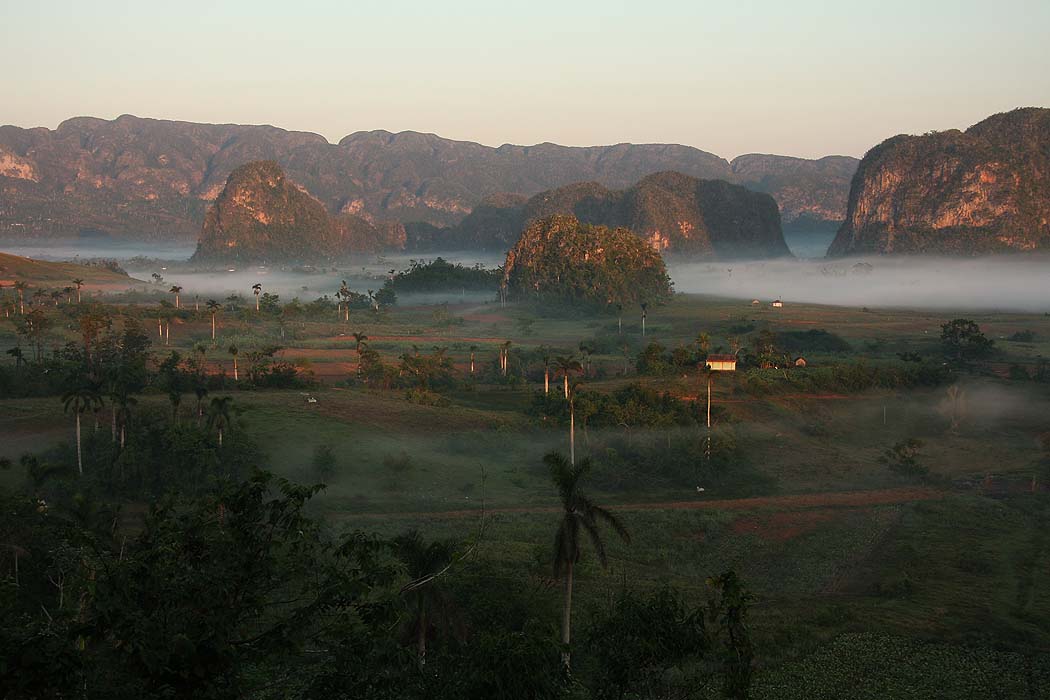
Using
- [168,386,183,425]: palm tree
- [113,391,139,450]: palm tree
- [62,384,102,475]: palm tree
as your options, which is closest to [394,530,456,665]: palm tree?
[113,391,139,450]: palm tree

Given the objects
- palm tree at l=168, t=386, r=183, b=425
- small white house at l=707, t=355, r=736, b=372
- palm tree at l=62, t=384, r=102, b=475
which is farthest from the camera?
small white house at l=707, t=355, r=736, b=372

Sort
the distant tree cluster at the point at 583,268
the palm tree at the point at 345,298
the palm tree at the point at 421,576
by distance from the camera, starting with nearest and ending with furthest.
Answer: the palm tree at the point at 421,576 < the palm tree at the point at 345,298 < the distant tree cluster at the point at 583,268

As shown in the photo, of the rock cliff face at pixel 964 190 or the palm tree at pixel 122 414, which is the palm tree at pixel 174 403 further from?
the rock cliff face at pixel 964 190

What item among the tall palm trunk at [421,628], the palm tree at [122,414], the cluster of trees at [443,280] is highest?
the cluster of trees at [443,280]

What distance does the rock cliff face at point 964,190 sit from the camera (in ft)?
582

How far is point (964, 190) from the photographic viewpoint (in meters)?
179

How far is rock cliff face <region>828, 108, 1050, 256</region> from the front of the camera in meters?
177

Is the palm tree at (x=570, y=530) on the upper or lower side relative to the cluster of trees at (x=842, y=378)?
upper

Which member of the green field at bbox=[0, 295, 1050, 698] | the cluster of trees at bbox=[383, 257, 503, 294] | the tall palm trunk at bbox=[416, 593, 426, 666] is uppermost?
the cluster of trees at bbox=[383, 257, 503, 294]

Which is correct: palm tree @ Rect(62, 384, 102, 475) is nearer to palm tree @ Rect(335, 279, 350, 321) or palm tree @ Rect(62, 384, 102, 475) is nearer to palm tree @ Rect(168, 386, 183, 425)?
palm tree @ Rect(168, 386, 183, 425)

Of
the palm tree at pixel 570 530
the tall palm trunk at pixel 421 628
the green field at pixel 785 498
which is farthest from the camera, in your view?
the green field at pixel 785 498

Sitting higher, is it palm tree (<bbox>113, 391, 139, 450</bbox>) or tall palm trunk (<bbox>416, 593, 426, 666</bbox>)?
palm tree (<bbox>113, 391, 139, 450</bbox>)

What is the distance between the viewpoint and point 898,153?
19362 centimetres

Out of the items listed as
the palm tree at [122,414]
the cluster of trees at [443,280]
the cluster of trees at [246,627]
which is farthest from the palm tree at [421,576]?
the cluster of trees at [443,280]
